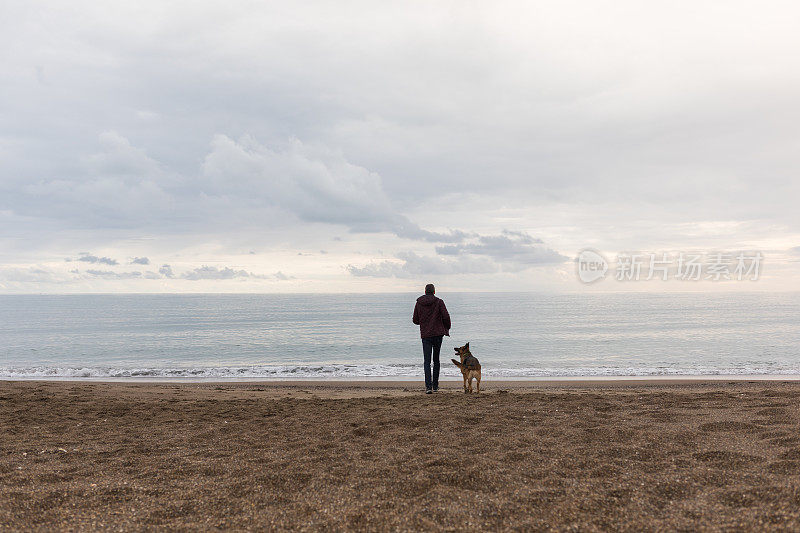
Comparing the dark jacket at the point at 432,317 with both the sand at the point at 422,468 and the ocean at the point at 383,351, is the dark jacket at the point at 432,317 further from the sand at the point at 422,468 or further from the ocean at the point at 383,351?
the ocean at the point at 383,351

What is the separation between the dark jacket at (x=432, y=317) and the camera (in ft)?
38.1

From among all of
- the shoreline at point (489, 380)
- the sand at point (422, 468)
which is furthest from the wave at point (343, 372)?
the sand at point (422, 468)

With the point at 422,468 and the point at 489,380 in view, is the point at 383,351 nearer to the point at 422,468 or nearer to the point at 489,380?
the point at 489,380

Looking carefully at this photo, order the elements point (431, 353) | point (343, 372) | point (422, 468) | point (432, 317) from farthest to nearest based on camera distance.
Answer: point (343, 372) → point (431, 353) → point (432, 317) → point (422, 468)

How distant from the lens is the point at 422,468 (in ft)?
17.5

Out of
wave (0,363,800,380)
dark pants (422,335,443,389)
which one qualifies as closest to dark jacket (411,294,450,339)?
dark pants (422,335,443,389)

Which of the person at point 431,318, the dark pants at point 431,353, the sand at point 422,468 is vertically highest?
the person at point 431,318

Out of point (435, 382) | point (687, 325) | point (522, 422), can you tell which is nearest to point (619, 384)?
point (435, 382)

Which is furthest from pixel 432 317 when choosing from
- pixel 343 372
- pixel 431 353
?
pixel 343 372

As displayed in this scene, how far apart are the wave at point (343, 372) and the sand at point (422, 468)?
11.2m

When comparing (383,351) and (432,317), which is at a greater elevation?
(432,317)

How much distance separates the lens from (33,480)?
5.28 metres

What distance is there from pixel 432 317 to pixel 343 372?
38.3 ft

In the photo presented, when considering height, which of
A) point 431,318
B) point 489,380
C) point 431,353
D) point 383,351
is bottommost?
point 489,380
